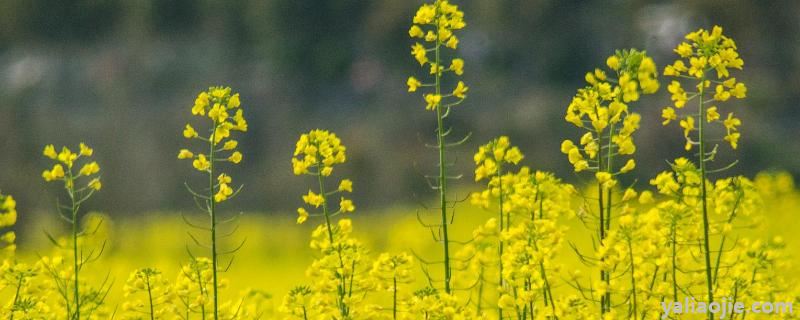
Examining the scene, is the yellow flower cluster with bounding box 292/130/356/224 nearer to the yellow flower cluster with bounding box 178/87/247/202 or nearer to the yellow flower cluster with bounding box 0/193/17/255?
the yellow flower cluster with bounding box 178/87/247/202

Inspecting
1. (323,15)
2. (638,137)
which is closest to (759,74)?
(638,137)

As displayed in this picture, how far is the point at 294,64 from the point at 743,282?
10.1m

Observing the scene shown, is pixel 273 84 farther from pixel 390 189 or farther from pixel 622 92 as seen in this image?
pixel 622 92

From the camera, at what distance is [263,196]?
1127cm

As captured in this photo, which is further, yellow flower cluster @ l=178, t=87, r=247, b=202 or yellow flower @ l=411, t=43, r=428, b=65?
yellow flower @ l=411, t=43, r=428, b=65

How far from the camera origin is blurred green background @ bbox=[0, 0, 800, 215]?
1139 cm

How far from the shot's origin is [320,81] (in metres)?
12.8

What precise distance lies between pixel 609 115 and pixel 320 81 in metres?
9.95

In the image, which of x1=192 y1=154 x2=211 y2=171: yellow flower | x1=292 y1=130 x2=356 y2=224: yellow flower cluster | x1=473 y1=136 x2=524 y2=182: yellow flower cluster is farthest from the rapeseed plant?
x1=473 y1=136 x2=524 y2=182: yellow flower cluster

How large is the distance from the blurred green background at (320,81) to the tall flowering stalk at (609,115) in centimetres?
714

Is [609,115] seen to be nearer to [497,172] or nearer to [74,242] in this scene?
[497,172]

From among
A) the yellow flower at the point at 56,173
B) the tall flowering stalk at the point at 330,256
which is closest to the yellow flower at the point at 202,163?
the tall flowering stalk at the point at 330,256

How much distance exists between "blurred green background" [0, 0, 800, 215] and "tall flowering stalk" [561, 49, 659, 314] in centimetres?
714

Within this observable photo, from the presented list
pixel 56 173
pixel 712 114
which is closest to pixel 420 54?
pixel 712 114
